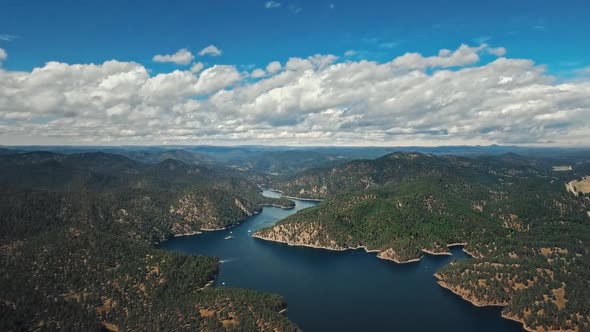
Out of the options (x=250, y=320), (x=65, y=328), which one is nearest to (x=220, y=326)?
(x=250, y=320)

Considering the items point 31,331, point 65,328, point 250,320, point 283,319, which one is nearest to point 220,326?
point 250,320

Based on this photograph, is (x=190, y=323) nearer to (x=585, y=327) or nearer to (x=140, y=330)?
(x=140, y=330)

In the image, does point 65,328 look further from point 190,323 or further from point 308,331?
point 308,331

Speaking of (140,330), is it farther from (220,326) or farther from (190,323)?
(220,326)

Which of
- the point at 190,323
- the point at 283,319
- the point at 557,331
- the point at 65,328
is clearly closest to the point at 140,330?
the point at 190,323

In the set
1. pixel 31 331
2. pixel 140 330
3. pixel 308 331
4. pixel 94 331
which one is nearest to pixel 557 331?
pixel 308 331
